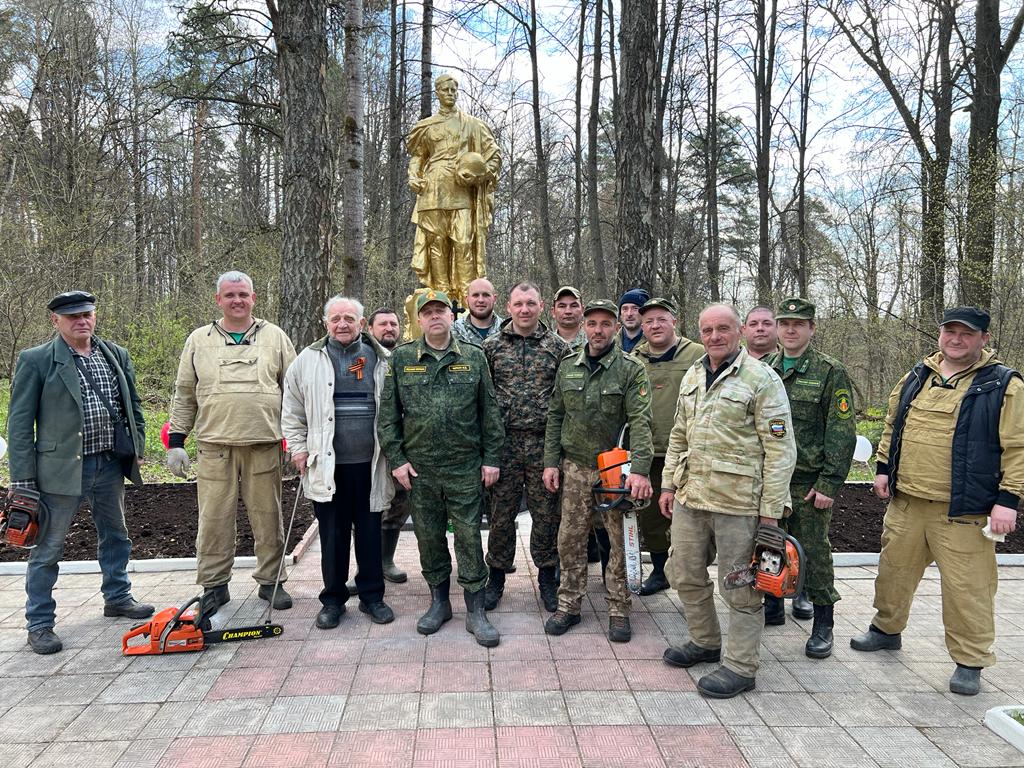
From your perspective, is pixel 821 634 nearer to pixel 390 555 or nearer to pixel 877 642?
pixel 877 642

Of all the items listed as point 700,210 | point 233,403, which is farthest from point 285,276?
point 700,210

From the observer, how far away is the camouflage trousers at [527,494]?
3859mm

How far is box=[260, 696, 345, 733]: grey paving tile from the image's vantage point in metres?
2.77

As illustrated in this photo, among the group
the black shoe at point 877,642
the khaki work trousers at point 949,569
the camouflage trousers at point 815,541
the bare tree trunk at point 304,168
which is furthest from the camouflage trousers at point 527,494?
the bare tree trunk at point 304,168

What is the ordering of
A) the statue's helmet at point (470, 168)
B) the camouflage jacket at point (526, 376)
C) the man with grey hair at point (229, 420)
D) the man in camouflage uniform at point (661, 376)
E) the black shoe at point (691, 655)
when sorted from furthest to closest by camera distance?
the statue's helmet at point (470, 168) → the man in camouflage uniform at point (661, 376) → the camouflage jacket at point (526, 376) → the man with grey hair at point (229, 420) → the black shoe at point (691, 655)

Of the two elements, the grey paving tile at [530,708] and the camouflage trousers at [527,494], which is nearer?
the grey paving tile at [530,708]

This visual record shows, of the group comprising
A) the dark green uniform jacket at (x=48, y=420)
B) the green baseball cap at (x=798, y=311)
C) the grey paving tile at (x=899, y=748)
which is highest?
the green baseball cap at (x=798, y=311)

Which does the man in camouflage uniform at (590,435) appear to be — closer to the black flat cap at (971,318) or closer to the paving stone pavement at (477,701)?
the paving stone pavement at (477,701)

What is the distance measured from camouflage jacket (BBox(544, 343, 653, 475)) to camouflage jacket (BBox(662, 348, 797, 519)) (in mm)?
437

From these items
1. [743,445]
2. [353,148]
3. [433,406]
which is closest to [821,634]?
[743,445]

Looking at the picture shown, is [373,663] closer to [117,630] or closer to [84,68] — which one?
[117,630]

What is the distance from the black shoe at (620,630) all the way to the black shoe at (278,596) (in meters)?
2.05

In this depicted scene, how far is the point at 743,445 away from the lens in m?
3.06

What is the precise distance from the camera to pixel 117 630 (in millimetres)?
3770
